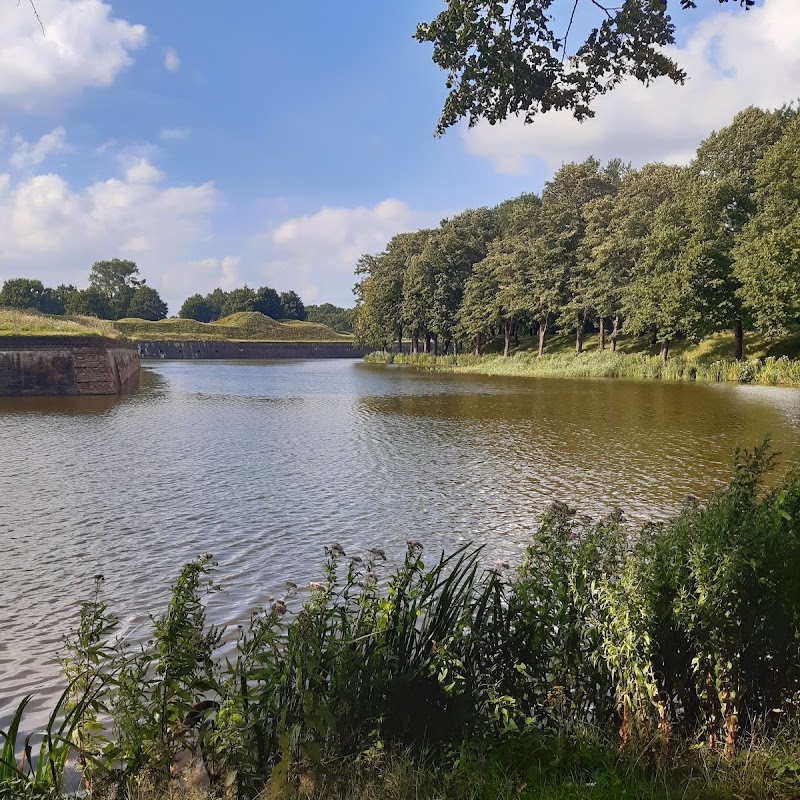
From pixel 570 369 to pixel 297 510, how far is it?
130 ft

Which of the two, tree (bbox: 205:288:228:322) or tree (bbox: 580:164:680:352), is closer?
tree (bbox: 580:164:680:352)

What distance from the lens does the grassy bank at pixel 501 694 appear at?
11.2ft

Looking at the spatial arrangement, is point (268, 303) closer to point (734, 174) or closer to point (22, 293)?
point (22, 293)

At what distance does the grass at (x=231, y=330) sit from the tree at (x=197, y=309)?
149 feet

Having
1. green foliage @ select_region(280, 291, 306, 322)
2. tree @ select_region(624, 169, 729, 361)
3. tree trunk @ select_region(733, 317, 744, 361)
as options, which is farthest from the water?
green foliage @ select_region(280, 291, 306, 322)

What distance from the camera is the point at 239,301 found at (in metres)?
155

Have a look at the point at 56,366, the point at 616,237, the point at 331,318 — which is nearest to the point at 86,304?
the point at 331,318

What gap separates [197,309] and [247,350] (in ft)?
227

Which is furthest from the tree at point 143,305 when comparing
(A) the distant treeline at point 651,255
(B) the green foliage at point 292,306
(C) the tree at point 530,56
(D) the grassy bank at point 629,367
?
(C) the tree at point 530,56

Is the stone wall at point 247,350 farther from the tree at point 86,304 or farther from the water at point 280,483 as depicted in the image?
the water at point 280,483

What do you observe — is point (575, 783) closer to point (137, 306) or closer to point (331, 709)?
point (331, 709)

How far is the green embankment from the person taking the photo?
36.7m

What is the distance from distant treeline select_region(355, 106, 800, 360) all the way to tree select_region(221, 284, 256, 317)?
87.1 metres

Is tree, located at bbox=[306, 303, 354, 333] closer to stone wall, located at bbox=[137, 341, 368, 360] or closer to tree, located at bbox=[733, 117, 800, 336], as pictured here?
stone wall, located at bbox=[137, 341, 368, 360]
